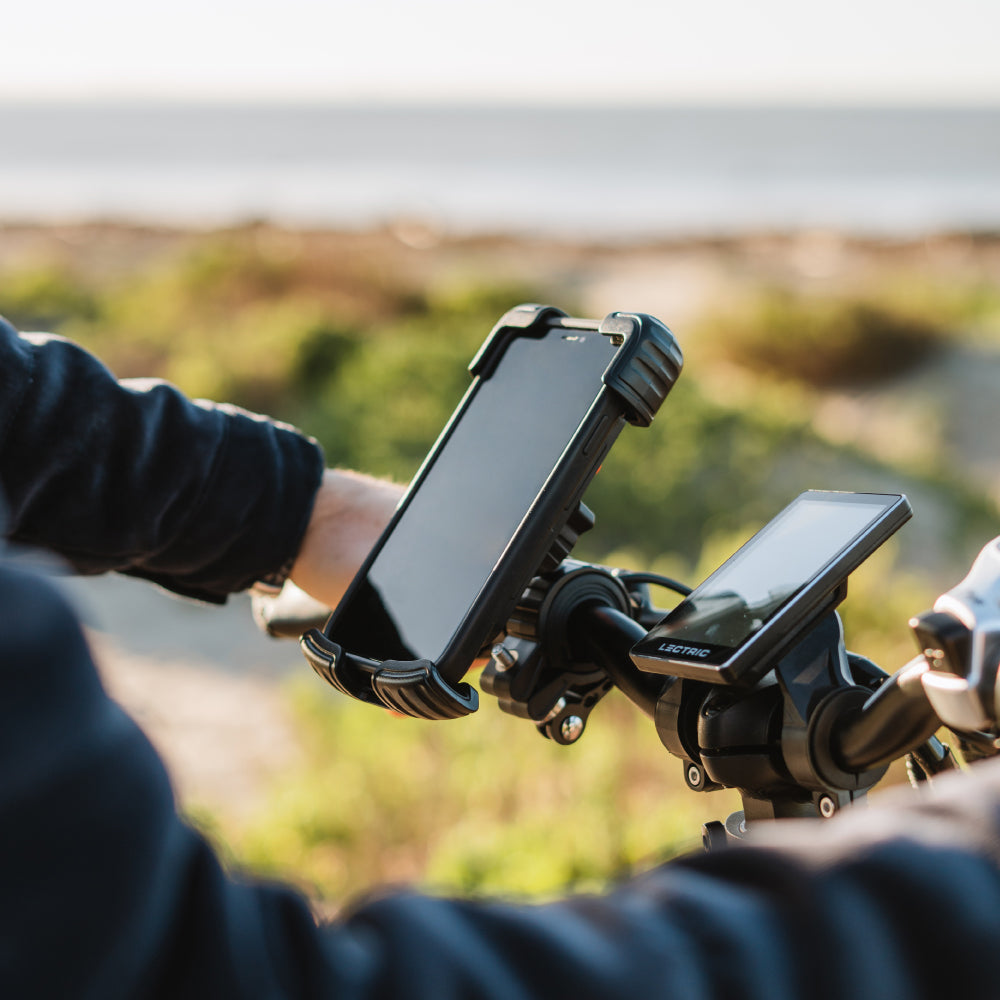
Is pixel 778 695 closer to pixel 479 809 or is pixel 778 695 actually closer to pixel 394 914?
pixel 394 914

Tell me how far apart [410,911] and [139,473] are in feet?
3.46

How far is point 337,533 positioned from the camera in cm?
161

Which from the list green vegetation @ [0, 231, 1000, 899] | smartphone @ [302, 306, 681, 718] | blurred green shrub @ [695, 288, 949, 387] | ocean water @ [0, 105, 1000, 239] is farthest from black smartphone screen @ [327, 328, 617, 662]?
ocean water @ [0, 105, 1000, 239]

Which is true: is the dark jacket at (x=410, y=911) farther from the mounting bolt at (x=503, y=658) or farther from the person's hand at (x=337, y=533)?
the person's hand at (x=337, y=533)

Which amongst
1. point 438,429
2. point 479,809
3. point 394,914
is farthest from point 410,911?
point 438,429

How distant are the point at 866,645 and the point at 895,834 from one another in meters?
3.88

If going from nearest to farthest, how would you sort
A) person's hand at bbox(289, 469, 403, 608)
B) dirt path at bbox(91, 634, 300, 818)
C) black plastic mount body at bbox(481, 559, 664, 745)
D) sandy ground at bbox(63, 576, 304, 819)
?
black plastic mount body at bbox(481, 559, 664, 745) < person's hand at bbox(289, 469, 403, 608) < dirt path at bbox(91, 634, 300, 818) < sandy ground at bbox(63, 576, 304, 819)

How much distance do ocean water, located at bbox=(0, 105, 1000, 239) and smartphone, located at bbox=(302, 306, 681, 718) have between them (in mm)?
23486

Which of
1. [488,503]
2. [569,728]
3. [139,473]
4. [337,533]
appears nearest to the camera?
[488,503]

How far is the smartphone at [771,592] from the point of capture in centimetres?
101

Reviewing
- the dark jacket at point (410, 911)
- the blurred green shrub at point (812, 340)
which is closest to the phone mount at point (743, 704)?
the dark jacket at point (410, 911)

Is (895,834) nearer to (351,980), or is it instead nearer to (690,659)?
(351,980)

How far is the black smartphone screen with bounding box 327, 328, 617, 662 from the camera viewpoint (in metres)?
1.14

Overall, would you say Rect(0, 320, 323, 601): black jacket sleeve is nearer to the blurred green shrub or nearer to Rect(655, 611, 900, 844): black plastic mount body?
Rect(655, 611, 900, 844): black plastic mount body
